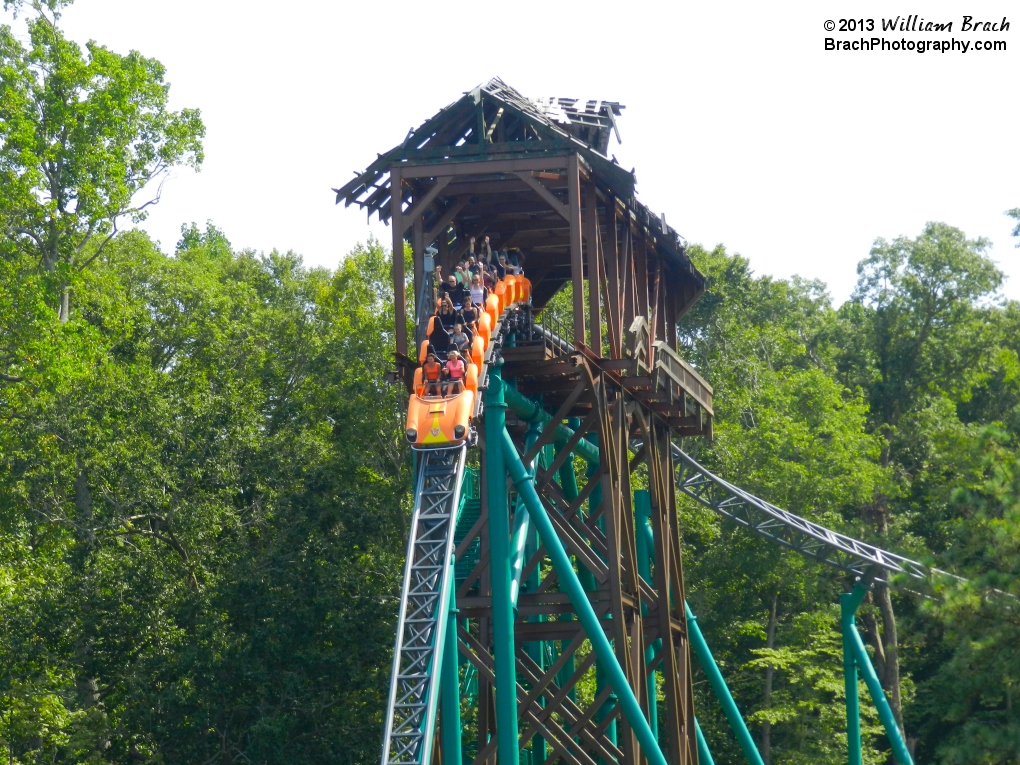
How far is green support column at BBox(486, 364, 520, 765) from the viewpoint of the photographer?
68.9 feet

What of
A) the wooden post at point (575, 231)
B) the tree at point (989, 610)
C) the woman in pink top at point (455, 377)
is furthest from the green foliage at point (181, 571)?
the tree at point (989, 610)

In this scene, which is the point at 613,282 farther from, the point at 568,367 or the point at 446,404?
the point at 446,404

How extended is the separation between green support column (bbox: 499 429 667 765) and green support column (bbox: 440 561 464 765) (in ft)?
4.97

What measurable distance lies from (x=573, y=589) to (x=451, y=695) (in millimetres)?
2107

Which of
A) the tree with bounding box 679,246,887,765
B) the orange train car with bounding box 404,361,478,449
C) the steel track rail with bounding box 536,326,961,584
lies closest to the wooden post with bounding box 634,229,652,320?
the steel track rail with bounding box 536,326,961,584

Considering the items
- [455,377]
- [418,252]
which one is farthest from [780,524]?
[455,377]

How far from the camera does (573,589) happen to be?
846 inches

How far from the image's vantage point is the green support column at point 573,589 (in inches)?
845

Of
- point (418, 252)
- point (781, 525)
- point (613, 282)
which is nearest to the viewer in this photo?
point (418, 252)

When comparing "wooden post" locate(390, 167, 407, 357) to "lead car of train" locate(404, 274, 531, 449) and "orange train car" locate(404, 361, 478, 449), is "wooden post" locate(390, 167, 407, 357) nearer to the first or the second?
"lead car of train" locate(404, 274, 531, 449)

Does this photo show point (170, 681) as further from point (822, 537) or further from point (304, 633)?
point (822, 537)

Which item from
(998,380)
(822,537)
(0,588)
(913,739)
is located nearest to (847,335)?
(998,380)

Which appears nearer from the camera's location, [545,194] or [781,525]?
[545,194]

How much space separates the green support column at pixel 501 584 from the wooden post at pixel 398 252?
4.71ft
